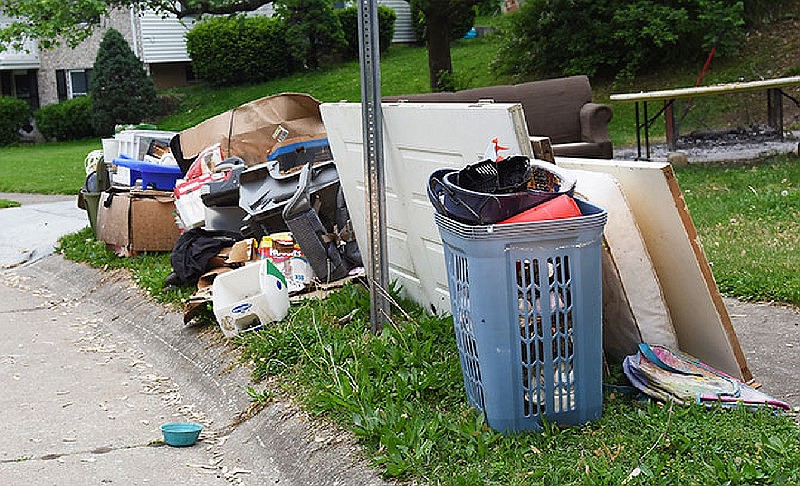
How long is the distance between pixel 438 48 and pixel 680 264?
1517 cm

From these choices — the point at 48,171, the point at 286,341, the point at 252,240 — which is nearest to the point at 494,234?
the point at 286,341

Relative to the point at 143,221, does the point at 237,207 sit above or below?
above

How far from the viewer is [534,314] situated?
140 inches

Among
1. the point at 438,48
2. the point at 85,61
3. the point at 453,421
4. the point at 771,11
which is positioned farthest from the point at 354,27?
the point at 453,421

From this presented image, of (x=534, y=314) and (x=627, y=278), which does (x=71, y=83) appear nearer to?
(x=627, y=278)

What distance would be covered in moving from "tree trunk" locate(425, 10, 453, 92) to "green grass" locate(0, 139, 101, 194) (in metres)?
6.55

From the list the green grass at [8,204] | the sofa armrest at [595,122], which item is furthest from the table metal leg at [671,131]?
the green grass at [8,204]

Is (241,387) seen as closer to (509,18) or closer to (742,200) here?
(742,200)

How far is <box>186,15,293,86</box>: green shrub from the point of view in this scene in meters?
27.8

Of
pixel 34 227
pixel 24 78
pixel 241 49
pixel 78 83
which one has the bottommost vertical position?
pixel 34 227

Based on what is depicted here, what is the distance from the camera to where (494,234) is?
350 centimetres

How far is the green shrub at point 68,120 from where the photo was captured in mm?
27703

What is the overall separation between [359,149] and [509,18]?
60.9ft

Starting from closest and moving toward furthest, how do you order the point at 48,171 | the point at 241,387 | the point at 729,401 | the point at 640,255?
the point at 729,401
the point at 640,255
the point at 241,387
the point at 48,171
